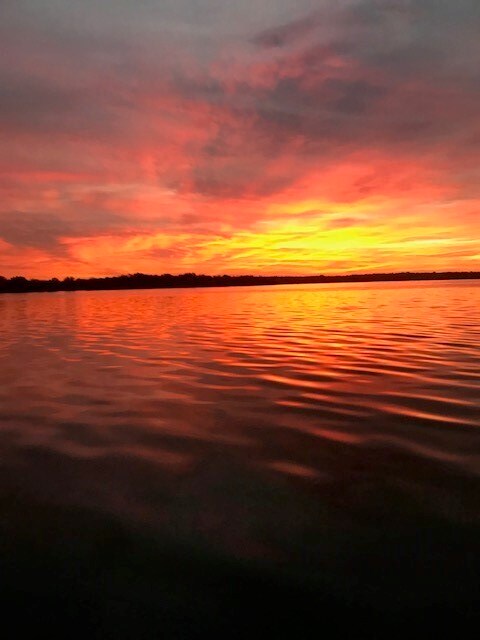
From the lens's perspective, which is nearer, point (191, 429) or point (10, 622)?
point (10, 622)

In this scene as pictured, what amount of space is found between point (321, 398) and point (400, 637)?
6.26 metres

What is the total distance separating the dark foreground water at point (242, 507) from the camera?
331cm

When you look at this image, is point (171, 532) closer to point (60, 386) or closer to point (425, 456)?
point (425, 456)

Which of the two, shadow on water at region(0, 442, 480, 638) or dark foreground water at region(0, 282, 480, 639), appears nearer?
A: shadow on water at region(0, 442, 480, 638)

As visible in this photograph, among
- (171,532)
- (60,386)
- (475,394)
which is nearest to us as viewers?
(171,532)

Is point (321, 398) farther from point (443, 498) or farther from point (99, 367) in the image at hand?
point (99, 367)

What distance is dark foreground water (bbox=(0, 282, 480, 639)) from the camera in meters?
3.31

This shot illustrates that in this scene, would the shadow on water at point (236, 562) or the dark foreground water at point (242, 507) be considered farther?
the dark foreground water at point (242, 507)

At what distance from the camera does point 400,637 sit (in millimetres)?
3008

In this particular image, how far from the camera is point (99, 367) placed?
1342 centimetres

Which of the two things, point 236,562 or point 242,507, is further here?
point 242,507

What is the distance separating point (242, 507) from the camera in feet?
15.8

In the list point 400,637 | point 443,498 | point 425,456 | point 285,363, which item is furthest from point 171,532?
point 285,363

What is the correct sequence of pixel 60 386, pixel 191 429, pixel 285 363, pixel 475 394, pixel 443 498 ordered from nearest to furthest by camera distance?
pixel 443 498
pixel 191 429
pixel 475 394
pixel 60 386
pixel 285 363
